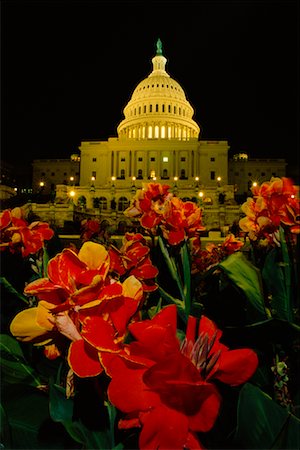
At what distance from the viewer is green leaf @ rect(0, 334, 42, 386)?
123 cm

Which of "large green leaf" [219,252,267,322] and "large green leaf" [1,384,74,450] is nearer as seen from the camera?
"large green leaf" [1,384,74,450]

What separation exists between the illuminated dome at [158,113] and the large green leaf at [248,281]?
210ft

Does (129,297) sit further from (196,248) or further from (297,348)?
(196,248)

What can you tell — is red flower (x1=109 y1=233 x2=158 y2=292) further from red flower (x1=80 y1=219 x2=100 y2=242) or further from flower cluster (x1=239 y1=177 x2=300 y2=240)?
red flower (x1=80 y1=219 x2=100 y2=242)

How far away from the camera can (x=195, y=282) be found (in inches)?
88.3

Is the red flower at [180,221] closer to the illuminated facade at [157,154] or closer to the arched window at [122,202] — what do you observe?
the arched window at [122,202]

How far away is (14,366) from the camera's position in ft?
4.10

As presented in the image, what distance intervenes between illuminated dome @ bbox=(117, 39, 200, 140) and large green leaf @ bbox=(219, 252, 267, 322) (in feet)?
210

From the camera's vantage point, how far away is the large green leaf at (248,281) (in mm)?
1434

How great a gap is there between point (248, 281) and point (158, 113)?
67.5m

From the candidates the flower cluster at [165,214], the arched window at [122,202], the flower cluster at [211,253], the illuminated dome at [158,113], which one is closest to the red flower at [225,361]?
the flower cluster at [165,214]

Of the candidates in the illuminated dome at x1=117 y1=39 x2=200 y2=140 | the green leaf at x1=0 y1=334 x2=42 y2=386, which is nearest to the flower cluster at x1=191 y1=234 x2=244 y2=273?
the green leaf at x1=0 y1=334 x2=42 y2=386

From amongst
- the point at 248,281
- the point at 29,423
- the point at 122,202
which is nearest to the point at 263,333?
the point at 248,281

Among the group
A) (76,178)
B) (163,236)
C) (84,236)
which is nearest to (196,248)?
(163,236)
